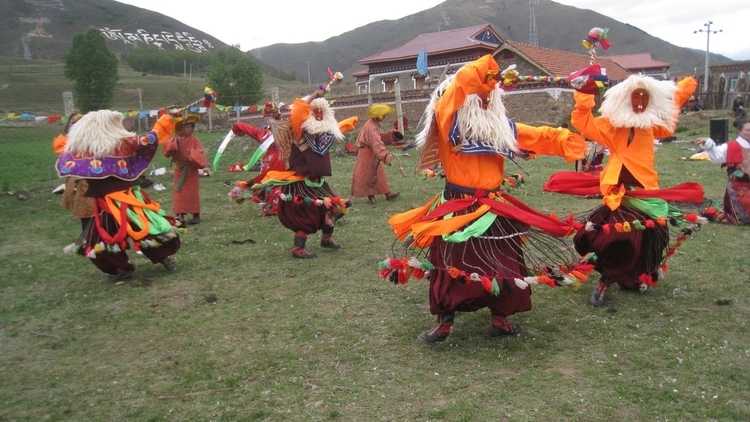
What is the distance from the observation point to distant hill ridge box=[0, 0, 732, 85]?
79.0 meters

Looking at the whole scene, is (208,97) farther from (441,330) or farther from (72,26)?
(72,26)

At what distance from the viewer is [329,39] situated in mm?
136875

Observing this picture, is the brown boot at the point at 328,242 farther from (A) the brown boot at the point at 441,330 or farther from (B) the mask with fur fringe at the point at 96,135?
(A) the brown boot at the point at 441,330

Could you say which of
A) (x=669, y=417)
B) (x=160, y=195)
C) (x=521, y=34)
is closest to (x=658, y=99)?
(x=669, y=417)

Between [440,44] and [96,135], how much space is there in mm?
30553

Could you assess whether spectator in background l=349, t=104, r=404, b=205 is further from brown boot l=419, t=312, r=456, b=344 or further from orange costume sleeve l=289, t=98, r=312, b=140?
brown boot l=419, t=312, r=456, b=344

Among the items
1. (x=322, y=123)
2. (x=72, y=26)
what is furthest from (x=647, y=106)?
(x=72, y=26)

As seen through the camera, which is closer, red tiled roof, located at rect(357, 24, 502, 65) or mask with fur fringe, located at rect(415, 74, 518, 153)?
mask with fur fringe, located at rect(415, 74, 518, 153)

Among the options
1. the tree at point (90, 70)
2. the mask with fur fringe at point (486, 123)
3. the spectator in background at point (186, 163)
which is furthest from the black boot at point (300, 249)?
the tree at point (90, 70)

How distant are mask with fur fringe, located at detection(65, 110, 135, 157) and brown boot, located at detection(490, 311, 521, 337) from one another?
4.19 m

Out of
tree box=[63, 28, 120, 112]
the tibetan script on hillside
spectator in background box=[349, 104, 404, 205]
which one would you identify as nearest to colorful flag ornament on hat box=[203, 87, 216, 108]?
spectator in background box=[349, 104, 404, 205]

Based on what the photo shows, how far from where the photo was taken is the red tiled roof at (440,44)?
32094 millimetres

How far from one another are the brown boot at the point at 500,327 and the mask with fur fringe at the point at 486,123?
48.9 inches

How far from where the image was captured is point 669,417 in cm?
327
